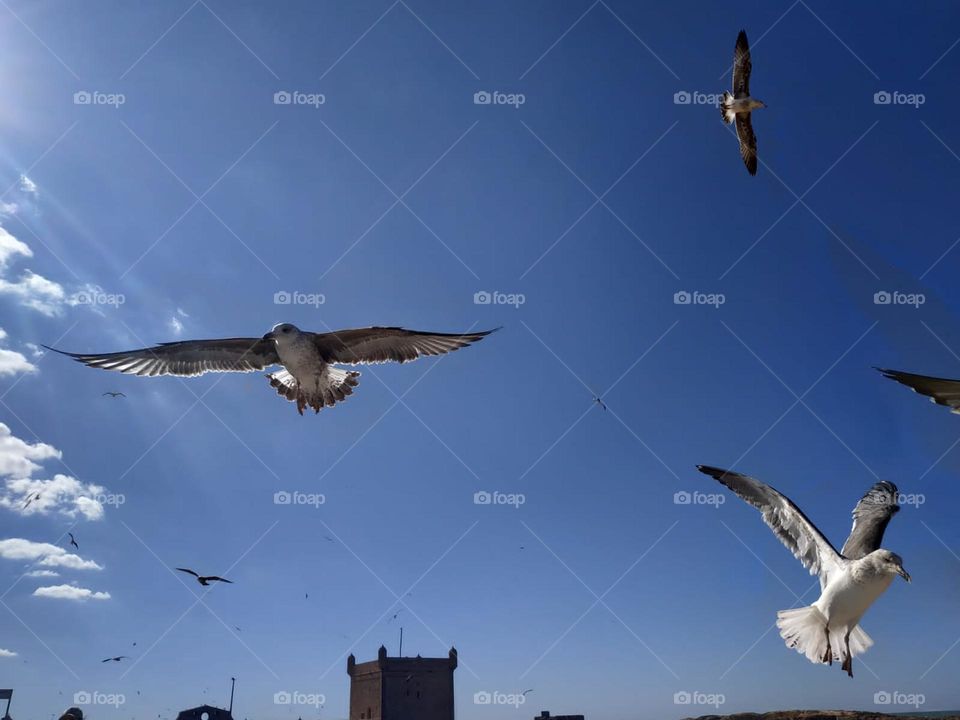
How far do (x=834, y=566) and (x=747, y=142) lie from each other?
296 inches

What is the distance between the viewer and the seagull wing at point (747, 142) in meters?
13.2

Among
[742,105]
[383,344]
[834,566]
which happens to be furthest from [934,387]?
[383,344]

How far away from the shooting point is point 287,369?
43.1 feet

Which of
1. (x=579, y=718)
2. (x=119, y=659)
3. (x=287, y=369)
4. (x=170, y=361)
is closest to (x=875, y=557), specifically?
(x=287, y=369)

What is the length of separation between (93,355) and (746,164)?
11445mm

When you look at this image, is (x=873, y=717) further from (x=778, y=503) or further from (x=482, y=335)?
(x=482, y=335)

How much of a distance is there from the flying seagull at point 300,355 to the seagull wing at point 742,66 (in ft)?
20.2

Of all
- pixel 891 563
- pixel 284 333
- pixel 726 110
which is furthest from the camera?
pixel 726 110

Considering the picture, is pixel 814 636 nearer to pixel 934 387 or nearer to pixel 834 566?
pixel 834 566

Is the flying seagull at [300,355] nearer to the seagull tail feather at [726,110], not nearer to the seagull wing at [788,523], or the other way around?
the seagull wing at [788,523]

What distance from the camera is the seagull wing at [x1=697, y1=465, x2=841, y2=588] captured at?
9.52 m

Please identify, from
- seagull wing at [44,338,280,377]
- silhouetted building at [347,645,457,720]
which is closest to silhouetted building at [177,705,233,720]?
silhouetted building at [347,645,457,720]

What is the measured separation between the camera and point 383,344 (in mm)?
12977

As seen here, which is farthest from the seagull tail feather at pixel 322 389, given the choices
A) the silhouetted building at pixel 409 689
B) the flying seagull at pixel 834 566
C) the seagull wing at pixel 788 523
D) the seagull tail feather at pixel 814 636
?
the silhouetted building at pixel 409 689
